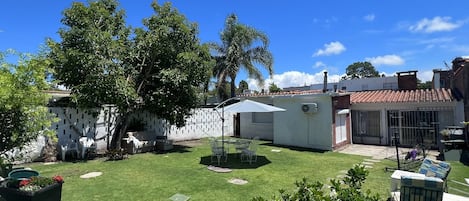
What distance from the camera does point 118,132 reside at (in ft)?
45.1

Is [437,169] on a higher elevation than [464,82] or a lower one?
lower

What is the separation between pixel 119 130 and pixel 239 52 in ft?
42.8

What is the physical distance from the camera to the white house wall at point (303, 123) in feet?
48.6

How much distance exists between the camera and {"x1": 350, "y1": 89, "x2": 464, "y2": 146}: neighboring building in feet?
48.8

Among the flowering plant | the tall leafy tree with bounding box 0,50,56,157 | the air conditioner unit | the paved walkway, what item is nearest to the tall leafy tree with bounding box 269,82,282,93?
the paved walkway

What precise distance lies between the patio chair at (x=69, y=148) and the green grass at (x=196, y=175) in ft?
2.73

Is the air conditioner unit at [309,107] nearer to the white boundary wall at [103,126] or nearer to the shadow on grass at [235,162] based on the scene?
the shadow on grass at [235,162]

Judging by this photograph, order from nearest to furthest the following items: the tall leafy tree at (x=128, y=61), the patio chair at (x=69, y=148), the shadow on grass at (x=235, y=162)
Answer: the shadow on grass at (x=235, y=162)
the tall leafy tree at (x=128, y=61)
the patio chair at (x=69, y=148)

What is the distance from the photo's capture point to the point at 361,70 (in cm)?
9244

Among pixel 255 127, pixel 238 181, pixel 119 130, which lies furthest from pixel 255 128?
pixel 238 181

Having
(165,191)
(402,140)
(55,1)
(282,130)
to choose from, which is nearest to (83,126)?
(55,1)

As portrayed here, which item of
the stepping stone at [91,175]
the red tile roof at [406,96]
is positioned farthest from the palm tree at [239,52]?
the stepping stone at [91,175]

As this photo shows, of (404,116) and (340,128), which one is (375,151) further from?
(404,116)

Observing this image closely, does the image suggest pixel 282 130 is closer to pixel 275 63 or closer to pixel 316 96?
pixel 316 96
